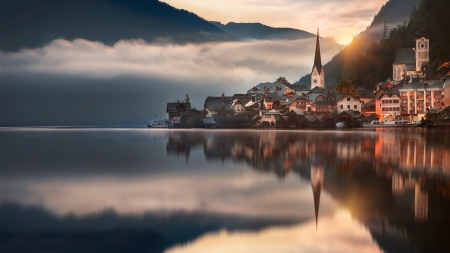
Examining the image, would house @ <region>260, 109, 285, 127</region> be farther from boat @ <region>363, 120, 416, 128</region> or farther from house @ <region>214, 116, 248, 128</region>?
boat @ <region>363, 120, 416, 128</region>

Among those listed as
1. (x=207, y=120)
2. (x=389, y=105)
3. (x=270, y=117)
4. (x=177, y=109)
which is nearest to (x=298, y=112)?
(x=270, y=117)

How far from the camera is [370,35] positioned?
10900 cm

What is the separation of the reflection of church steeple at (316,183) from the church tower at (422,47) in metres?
52.6

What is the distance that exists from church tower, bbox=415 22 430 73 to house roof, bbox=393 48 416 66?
0.78 metres

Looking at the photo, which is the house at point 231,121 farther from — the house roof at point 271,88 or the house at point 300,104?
the house roof at point 271,88

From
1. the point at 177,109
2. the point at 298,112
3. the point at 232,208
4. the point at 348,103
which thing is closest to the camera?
the point at 232,208

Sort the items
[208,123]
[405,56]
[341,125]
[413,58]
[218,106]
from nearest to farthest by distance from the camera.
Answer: [341,125] → [413,58] → [405,56] → [208,123] → [218,106]

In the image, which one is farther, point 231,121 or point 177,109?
point 177,109

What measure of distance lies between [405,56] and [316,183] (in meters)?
57.4

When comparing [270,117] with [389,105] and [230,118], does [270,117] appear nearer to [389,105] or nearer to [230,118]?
[230,118]

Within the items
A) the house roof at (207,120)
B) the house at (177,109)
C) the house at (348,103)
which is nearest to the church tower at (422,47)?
the house at (348,103)

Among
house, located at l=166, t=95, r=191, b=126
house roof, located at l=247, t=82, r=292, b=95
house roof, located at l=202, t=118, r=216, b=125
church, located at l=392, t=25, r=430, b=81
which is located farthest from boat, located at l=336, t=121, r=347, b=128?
house, located at l=166, t=95, r=191, b=126

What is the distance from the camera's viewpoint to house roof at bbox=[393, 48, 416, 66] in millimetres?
63566

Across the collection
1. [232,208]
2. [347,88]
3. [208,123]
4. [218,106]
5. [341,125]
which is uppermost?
[347,88]
